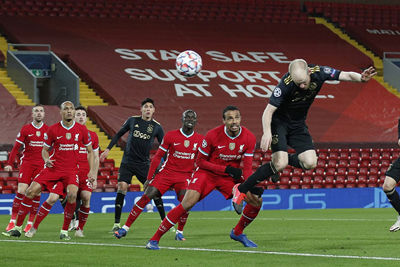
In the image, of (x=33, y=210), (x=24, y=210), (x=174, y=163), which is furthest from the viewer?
(x=33, y=210)

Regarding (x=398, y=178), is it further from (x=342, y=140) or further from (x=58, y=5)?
(x=58, y=5)

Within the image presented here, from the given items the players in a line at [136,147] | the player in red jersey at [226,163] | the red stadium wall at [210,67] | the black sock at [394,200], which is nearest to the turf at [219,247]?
the black sock at [394,200]

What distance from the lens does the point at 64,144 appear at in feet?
38.0

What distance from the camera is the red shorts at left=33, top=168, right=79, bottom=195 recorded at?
11.5 meters

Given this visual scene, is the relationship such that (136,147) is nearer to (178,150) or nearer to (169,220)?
(178,150)

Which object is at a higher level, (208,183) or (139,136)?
(208,183)

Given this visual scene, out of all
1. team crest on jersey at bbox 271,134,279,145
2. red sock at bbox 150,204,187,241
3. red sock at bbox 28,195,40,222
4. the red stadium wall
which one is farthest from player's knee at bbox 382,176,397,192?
the red stadium wall

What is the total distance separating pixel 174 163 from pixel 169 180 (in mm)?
313

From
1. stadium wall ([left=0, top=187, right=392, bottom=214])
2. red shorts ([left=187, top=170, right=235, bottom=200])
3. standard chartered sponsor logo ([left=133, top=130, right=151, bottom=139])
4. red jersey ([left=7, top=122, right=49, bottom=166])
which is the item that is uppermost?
red shorts ([left=187, top=170, right=235, bottom=200])

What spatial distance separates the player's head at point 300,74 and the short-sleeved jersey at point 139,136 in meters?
4.56

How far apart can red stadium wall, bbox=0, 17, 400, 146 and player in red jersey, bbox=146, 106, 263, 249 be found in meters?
14.1

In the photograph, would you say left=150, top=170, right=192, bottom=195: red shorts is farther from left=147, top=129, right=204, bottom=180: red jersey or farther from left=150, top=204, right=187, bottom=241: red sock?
left=150, top=204, right=187, bottom=241: red sock

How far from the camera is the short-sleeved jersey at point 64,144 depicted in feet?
37.9

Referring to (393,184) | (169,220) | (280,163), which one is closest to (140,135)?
(393,184)
